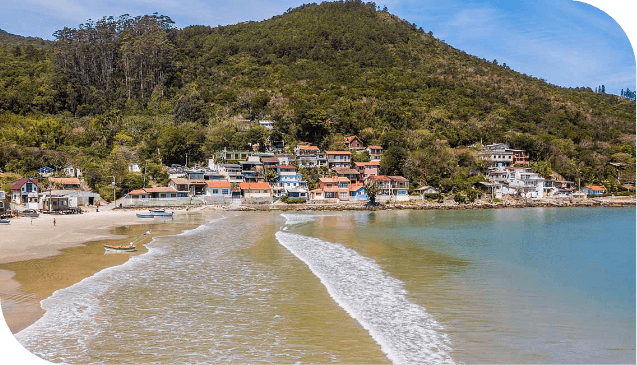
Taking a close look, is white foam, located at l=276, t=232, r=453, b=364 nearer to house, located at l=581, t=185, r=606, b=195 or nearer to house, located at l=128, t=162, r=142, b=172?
house, located at l=128, t=162, r=142, b=172

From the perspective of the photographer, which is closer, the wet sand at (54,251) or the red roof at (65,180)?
the wet sand at (54,251)

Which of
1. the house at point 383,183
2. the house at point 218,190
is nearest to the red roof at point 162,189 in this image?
the house at point 218,190

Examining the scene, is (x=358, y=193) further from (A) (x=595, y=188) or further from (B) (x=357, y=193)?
(A) (x=595, y=188)

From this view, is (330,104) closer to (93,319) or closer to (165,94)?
(165,94)

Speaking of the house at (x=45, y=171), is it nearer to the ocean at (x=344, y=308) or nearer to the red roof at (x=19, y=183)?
the red roof at (x=19, y=183)

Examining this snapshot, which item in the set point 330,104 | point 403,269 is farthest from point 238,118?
point 403,269

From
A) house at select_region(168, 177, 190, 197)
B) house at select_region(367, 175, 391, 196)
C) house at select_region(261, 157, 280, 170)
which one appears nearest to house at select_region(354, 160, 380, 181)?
house at select_region(367, 175, 391, 196)
